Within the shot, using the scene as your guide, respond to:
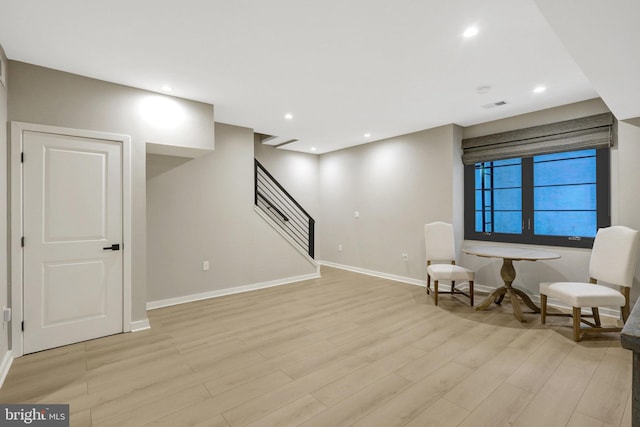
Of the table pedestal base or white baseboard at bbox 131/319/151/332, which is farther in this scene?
the table pedestal base

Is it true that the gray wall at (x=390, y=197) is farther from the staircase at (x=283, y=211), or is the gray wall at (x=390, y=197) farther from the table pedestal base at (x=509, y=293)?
the table pedestal base at (x=509, y=293)

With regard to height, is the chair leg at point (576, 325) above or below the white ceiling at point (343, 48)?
below

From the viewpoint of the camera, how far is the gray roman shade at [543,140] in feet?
11.7

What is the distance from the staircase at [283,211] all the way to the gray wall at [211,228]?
86 centimetres

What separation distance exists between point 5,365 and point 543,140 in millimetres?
6300

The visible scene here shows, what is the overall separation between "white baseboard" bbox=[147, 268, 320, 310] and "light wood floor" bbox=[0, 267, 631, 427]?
1.57 feet

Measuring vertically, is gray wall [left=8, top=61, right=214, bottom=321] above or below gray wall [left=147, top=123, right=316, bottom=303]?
above

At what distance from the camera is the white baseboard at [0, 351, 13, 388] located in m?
2.28

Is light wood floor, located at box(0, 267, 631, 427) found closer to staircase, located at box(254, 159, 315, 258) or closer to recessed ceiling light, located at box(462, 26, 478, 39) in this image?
staircase, located at box(254, 159, 315, 258)

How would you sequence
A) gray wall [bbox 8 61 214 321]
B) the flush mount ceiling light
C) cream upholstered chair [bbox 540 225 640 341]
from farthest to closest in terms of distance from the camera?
cream upholstered chair [bbox 540 225 640 341] → gray wall [bbox 8 61 214 321] → the flush mount ceiling light

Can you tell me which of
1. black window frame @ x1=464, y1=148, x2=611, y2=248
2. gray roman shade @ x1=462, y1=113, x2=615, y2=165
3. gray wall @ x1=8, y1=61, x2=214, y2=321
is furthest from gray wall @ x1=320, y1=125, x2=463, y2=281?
gray wall @ x1=8, y1=61, x2=214, y2=321

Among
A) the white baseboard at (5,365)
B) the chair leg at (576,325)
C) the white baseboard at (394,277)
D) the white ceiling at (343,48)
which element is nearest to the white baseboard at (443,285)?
the white baseboard at (394,277)

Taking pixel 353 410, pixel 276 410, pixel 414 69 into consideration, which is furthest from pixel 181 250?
pixel 414 69

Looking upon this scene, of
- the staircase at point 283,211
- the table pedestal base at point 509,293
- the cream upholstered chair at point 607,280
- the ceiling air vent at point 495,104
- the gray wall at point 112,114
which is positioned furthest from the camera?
the staircase at point 283,211
